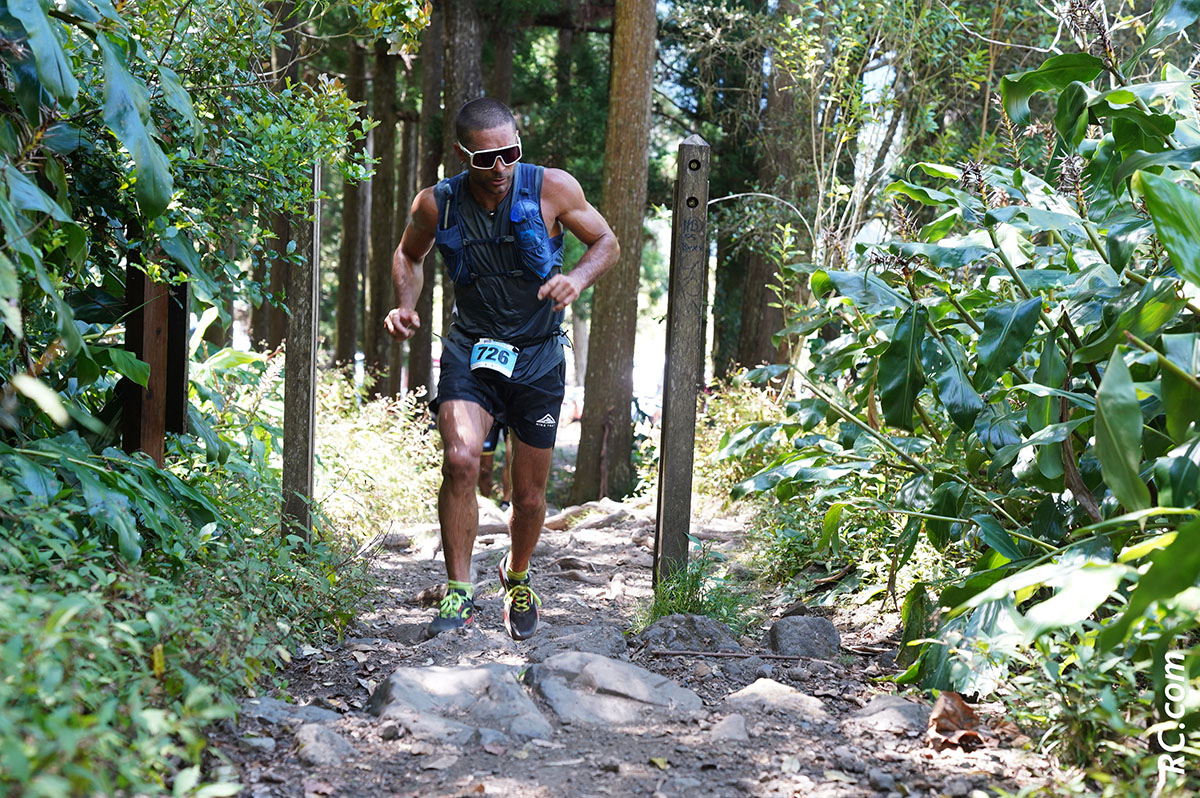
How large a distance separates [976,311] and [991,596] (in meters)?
2.34

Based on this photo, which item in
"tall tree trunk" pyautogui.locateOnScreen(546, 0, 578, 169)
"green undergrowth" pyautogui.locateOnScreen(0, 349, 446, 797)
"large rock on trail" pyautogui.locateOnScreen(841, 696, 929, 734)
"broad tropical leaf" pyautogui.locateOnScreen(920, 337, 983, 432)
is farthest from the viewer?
"tall tree trunk" pyautogui.locateOnScreen(546, 0, 578, 169)

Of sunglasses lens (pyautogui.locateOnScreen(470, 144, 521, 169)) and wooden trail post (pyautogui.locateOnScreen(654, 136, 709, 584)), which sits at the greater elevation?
sunglasses lens (pyautogui.locateOnScreen(470, 144, 521, 169))

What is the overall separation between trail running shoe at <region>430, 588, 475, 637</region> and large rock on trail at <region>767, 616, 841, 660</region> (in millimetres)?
1219

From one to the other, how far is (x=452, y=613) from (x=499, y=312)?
4.11ft

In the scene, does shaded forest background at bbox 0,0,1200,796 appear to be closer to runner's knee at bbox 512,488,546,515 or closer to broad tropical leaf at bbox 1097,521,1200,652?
broad tropical leaf at bbox 1097,521,1200,652

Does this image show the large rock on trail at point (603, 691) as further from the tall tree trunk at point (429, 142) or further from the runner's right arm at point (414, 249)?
the tall tree trunk at point (429, 142)

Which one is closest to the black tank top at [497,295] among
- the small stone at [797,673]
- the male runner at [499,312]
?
the male runner at [499,312]

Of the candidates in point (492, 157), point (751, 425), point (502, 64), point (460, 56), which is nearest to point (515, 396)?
point (492, 157)

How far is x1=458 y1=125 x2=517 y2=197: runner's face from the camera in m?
4.16

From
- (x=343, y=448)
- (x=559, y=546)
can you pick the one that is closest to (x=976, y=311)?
(x=559, y=546)

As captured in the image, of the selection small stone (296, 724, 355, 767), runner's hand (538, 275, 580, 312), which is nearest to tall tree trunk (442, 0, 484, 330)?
runner's hand (538, 275, 580, 312)

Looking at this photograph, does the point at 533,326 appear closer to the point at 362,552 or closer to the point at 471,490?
the point at 471,490

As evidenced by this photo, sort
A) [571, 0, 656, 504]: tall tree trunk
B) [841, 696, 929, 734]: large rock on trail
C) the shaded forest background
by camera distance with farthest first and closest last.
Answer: [571, 0, 656, 504]: tall tree trunk → [841, 696, 929, 734]: large rock on trail → the shaded forest background

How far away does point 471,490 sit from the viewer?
13.6ft
